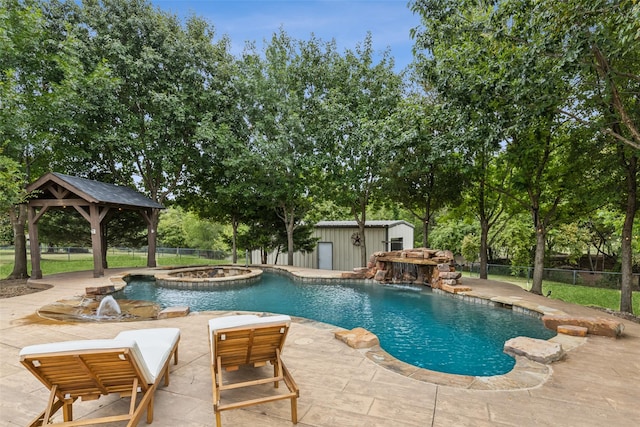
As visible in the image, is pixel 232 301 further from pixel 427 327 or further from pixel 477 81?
pixel 477 81

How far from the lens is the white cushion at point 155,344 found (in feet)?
8.89

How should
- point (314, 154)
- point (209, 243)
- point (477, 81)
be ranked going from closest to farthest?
1. point (477, 81)
2. point (314, 154)
3. point (209, 243)

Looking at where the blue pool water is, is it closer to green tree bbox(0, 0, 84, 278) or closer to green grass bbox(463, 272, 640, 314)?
green tree bbox(0, 0, 84, 278)

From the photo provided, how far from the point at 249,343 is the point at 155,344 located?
1.09 metres

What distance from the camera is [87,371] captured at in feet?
7.30

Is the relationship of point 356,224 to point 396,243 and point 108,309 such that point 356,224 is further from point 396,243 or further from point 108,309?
point 108,309

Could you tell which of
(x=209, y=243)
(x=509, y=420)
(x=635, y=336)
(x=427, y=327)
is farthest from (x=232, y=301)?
(x=209, y=243)

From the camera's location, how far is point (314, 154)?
1397 centimetres

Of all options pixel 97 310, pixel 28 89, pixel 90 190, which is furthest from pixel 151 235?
pixel 97 310

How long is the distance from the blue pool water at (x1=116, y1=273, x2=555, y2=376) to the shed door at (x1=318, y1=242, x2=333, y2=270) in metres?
6.69

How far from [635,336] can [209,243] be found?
24.4 metres

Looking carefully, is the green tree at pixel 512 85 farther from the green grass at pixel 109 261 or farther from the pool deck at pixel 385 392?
the green grass at pixel 109 261

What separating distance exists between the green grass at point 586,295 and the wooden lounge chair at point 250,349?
12828 millimetres

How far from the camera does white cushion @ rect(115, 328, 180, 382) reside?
8.89 ft
